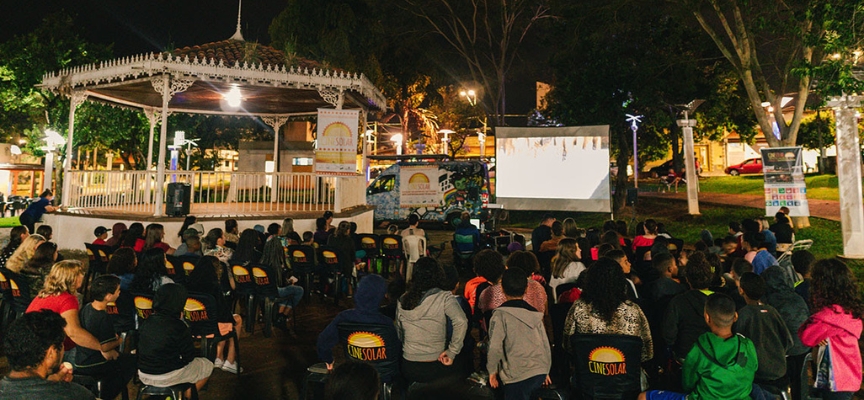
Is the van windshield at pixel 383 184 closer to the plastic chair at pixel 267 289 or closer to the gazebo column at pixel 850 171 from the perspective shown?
the plastic chair at pixel 267 289

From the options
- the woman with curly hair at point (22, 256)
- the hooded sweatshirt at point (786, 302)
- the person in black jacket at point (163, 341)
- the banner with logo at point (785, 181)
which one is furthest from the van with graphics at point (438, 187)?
the person in black jacket at point (163, 341)

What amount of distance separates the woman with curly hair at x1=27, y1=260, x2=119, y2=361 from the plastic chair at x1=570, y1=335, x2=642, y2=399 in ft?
12.2

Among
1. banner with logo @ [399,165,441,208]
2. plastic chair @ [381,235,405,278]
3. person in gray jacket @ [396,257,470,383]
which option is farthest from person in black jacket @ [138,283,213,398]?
banner with logo @ [399,165,441,208]

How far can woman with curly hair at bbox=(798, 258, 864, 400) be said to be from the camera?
12.7ft

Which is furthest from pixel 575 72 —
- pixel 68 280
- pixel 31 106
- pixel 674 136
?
pixel 31 106

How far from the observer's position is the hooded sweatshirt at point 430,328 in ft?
12.7

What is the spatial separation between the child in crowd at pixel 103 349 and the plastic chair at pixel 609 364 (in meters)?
3.62

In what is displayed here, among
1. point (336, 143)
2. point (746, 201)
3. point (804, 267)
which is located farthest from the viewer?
point (746, 201)

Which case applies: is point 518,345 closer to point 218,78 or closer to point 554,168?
point 554,168

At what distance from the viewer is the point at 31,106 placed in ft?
88.3

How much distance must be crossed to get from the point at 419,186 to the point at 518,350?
15847mm

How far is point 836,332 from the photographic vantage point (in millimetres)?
3891

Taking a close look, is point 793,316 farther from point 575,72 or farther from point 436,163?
point 575,72

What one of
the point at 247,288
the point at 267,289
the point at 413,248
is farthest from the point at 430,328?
the point at 413,248
